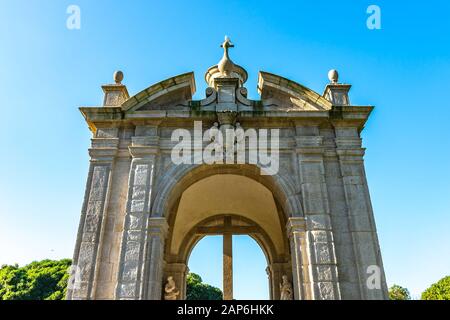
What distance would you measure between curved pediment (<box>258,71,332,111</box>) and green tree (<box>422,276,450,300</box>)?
21471mm

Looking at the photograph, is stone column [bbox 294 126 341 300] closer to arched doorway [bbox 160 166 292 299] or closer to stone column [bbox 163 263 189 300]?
arched doorway [bbox 160 166 292 299]

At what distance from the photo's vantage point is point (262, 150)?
8.20 meters

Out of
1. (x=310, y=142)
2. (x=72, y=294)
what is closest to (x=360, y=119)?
(x=310, y=142)

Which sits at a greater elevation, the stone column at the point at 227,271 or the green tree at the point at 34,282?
the green tree at the point at 34,282

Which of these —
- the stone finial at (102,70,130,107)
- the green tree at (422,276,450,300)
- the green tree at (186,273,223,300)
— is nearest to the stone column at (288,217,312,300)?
the stone finial at (102,70,130,107)

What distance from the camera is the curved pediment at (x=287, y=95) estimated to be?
8578 mm

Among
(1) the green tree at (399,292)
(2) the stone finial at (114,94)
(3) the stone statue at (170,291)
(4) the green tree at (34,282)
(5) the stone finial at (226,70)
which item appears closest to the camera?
(2) the stone finial at (114,94)

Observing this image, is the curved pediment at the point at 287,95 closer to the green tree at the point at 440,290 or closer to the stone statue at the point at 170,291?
the stone statue at the point at 170,291

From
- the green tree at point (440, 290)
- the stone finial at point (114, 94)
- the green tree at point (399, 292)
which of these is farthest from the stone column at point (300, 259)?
the green tree at point (399, 292)

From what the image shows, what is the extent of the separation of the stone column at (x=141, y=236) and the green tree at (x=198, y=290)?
30300 millimetres

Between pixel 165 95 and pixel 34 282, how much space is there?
100 feet

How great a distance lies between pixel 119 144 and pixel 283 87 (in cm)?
431

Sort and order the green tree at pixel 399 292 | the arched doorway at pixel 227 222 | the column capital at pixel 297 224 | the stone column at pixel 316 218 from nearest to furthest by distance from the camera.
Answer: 1. the stone column at pixel 316 218
2. the column capital at pixel 297 224
3. the arched doorway at pixel 227 222
4. the green tree at pixel 399 292

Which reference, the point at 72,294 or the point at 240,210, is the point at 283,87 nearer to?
the point at 240,210
